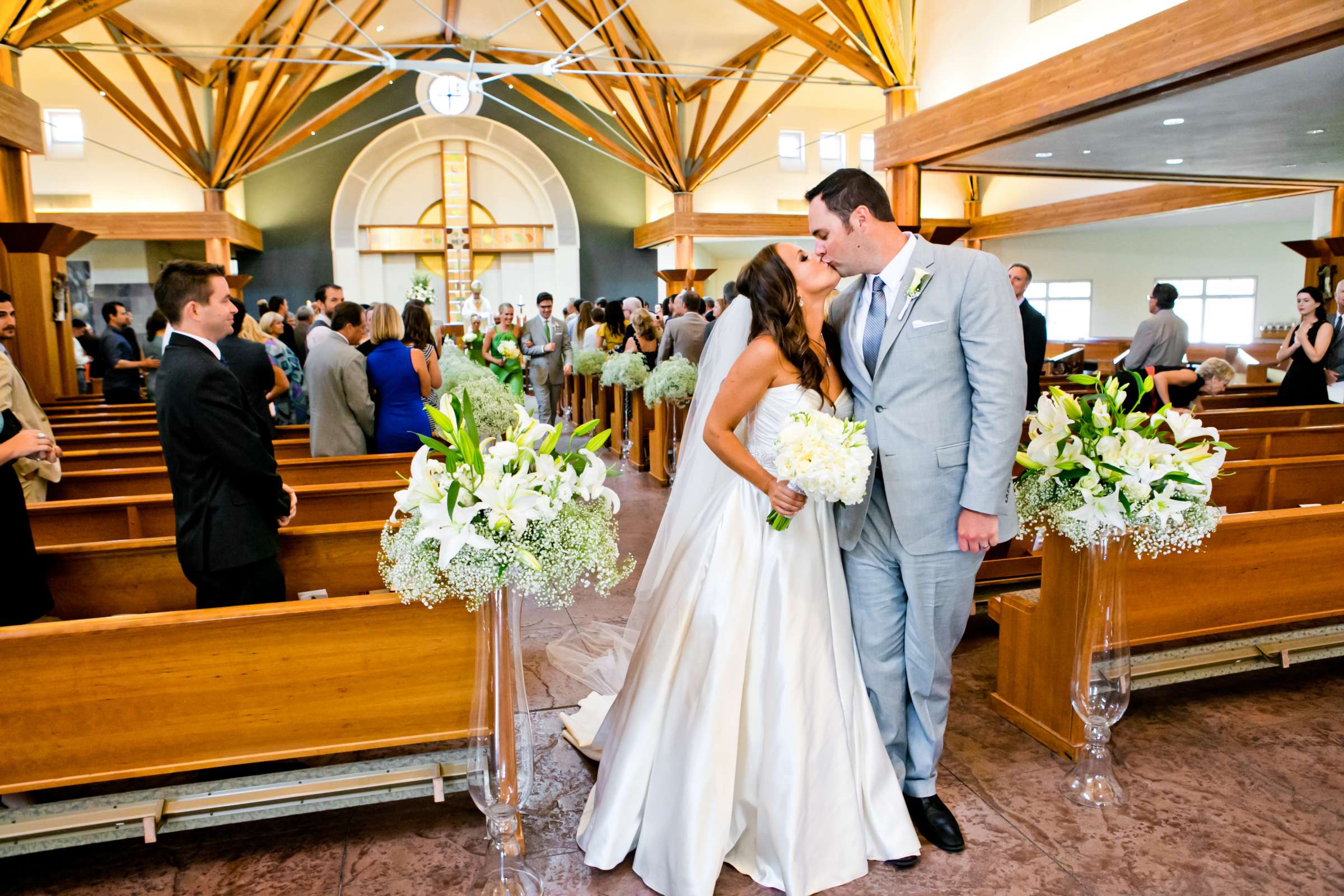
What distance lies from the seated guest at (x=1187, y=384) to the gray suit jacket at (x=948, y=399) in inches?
155

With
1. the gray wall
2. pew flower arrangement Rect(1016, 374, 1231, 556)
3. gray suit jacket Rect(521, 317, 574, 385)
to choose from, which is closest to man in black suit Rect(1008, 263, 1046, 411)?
pew flower arrangement Rect(1016, 374, 1231, 556)

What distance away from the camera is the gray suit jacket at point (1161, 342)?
6.35 m

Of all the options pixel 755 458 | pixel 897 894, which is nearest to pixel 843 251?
pixel 755 458

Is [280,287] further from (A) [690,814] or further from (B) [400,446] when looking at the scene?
(A) [690,814]

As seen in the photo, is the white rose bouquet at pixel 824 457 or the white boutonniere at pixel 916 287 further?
the white boutonniere at pixel 916 287

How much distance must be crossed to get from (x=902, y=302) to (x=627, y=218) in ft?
61.9

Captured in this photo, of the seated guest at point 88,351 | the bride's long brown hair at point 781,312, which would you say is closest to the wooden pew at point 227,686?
the bride's long brown hair at point 781,312

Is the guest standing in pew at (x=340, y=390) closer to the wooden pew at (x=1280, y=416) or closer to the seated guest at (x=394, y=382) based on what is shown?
the seated guest at (x=394, y=382)

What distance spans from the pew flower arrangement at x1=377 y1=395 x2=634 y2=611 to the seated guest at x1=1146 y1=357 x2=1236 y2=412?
16.0ft

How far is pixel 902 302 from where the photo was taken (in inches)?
100

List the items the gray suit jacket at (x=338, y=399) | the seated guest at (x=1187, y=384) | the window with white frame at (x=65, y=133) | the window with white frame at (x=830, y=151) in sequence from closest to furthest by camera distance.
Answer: the gray suit jacket at (x=338, y=399) → the seated guest at (x=1187, y=384) → the window with white frame at (x=65, y=133) → the window with white frame at (x=830, y=151)

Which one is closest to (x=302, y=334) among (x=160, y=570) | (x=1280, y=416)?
(x=160, y=570)

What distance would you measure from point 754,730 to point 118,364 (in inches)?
343

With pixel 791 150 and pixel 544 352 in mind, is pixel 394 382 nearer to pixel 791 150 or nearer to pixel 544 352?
pixel 544 352
